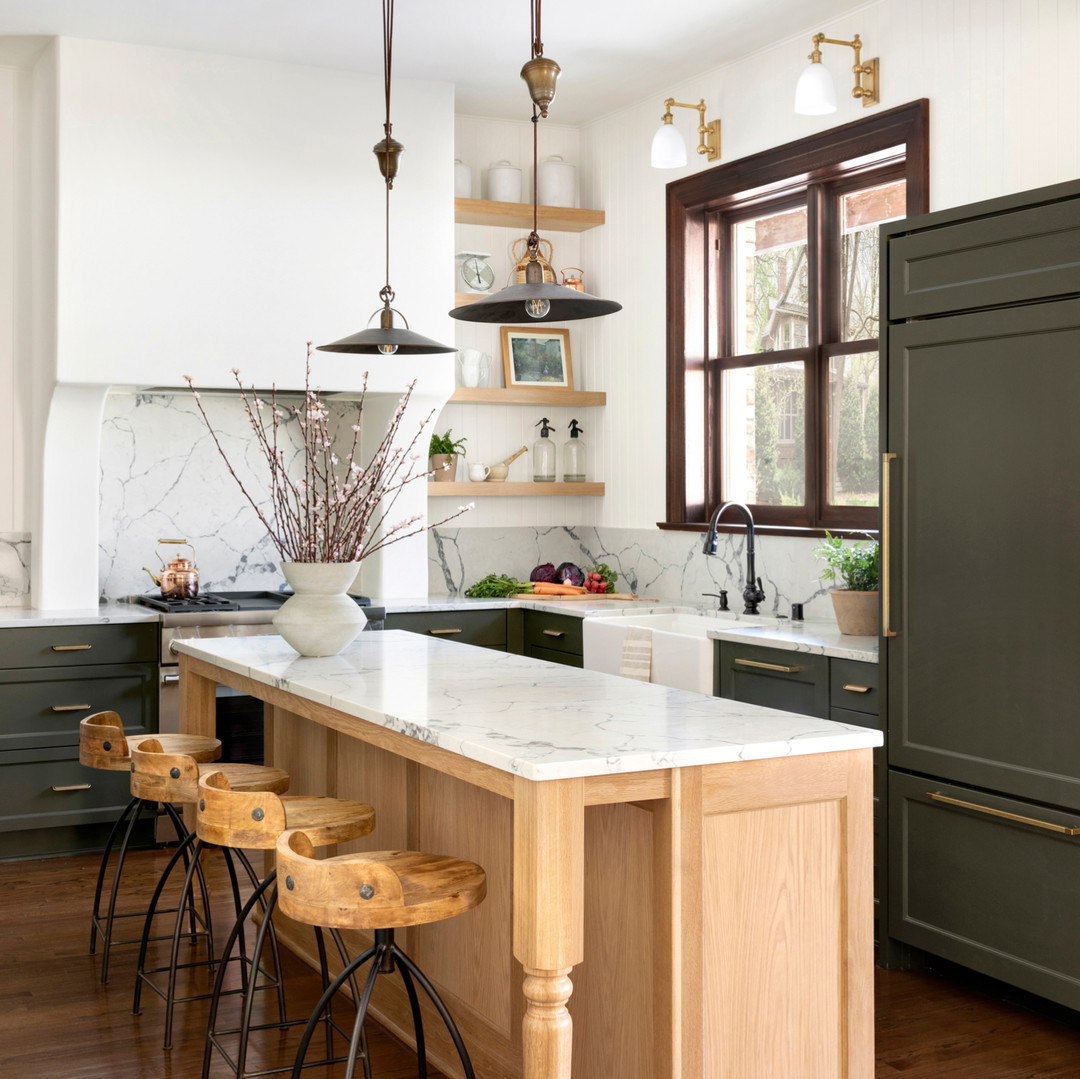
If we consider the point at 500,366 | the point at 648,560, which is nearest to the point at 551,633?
the point at 648,560

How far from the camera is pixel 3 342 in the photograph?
17.8 ft

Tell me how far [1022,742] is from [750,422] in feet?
8.14

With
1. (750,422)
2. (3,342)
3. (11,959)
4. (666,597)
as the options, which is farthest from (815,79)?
(11,959)

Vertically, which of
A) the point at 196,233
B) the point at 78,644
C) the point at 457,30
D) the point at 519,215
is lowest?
the point at 78,644

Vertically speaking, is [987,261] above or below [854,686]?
above

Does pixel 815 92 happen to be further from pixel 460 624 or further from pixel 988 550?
pixel 460 624

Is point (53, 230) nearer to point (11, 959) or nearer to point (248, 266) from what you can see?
point (248, 266)

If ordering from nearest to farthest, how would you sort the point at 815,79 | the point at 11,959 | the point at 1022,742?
the point at 1022,742, the point at 11,959, the point at 815,79

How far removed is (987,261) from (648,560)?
276 cm

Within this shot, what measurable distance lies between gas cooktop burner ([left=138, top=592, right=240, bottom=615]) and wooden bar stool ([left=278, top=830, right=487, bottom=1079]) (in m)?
2.74

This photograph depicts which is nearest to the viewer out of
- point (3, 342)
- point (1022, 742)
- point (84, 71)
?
point (1022, 742)

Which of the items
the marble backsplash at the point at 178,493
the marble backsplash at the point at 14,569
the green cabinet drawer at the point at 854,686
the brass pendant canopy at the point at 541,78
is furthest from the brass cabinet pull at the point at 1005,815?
the marble backsplash at the point at 14,569

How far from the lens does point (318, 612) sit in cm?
367

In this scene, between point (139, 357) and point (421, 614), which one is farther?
point (421, 614)
